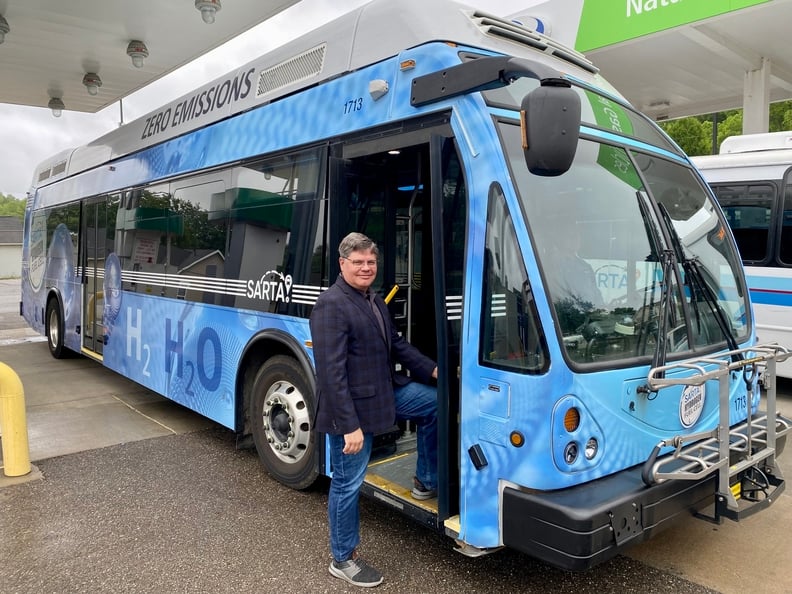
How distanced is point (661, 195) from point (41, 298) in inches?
414

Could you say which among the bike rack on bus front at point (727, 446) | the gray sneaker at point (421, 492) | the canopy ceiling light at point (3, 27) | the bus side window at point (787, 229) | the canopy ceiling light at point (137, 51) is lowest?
the gray sneaker at point (421, 492)

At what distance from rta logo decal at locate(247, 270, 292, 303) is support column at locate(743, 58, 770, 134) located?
423 inches

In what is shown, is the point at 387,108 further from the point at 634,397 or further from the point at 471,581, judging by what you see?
the point at 471,581

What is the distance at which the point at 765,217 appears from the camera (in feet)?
26.2

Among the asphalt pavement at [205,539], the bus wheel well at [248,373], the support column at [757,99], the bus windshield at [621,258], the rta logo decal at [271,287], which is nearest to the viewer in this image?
the bus windshield at [621,258]

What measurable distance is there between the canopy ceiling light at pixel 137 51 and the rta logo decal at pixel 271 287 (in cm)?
548

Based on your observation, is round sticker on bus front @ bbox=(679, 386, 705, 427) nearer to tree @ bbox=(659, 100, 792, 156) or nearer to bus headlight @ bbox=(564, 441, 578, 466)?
bus headlight @ bbox=(564, 441, 578, 466)

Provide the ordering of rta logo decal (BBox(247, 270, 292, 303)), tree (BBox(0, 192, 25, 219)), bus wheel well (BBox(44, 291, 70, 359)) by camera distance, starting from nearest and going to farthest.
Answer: rta logo decal (BBox(247, 270, 292, 303)), bus wheel well (BBox(44, 291, 70, 359)), tree (BBox(0, 192, 25, 219))

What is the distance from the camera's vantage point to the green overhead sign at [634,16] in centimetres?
945

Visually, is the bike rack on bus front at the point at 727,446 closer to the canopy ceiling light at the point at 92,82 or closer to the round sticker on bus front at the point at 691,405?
the round sticker on bus front at the point at 691,405

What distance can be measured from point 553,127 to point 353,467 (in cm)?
198

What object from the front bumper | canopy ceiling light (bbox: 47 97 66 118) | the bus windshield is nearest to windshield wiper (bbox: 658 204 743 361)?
the bus windshield

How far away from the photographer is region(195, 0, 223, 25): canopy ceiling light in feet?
22.9

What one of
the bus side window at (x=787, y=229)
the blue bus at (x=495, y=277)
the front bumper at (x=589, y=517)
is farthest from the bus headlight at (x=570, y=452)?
the bus side window at (x=787, y=229)
